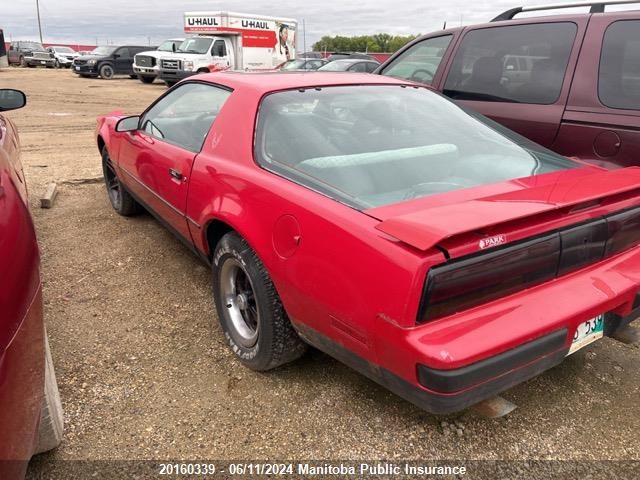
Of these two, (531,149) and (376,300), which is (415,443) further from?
(531,149)

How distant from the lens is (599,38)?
315 centimetres

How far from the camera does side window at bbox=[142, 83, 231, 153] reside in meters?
2.96

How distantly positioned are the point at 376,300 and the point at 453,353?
0.29 meters

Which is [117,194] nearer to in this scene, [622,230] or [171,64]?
[622,230]

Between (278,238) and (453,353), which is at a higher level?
(278,238)

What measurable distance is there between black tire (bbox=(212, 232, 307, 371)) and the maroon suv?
220 centimetres

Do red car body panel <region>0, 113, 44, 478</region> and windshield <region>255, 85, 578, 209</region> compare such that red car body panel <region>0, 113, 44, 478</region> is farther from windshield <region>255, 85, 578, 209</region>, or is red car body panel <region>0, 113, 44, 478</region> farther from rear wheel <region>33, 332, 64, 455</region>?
windshield <region>255, 85, 578, 209</region>

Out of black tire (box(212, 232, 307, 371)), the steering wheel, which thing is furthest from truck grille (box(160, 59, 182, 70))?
black tire (box(212, 232, 307, 371))

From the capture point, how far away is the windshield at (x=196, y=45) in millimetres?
18953

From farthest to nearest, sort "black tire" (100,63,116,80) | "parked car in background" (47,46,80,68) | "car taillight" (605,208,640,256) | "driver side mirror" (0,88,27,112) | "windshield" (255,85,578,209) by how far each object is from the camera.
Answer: "parked car in background" (47,46,80,68), "black tire" (100,63,116,80), "driver side mirror" (0,88,27,112), "windshield" (255,85,578,209), "car taillight" (605,208,640,256)

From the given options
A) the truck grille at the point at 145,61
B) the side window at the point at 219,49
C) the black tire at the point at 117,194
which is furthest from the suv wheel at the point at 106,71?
the black tire at the point at 117,194

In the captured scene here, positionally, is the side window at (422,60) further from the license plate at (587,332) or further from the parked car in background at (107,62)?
the parked car in background at (107,62)

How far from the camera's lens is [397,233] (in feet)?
5.20

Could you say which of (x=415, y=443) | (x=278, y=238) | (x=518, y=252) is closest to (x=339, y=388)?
(x=415, y=443)
